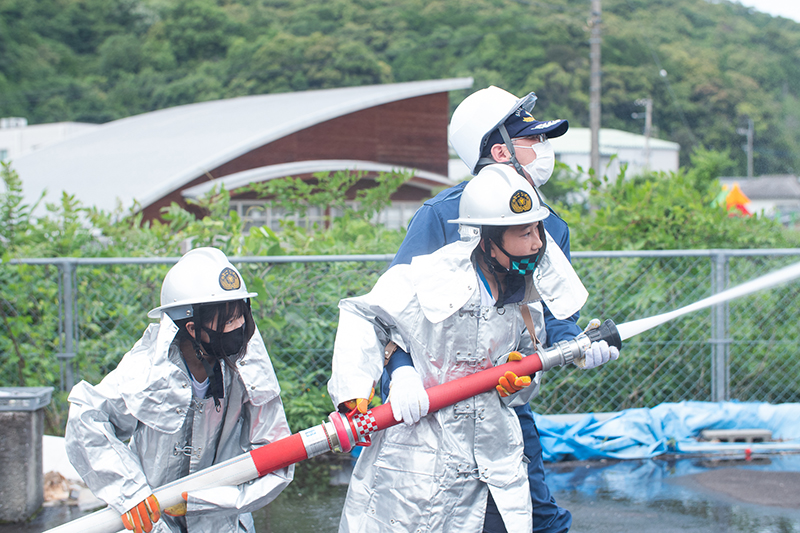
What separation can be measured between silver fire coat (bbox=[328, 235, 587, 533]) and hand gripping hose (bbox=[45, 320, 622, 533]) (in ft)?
0.25

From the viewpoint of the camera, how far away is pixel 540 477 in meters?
2.52

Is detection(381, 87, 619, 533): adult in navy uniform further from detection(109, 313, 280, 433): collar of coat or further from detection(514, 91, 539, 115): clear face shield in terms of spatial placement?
detection(109, 313, 280, 433): collar of coat

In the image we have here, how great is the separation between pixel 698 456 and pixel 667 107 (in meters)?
66.3

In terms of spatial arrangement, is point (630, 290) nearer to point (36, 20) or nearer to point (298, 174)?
point (298, 174)

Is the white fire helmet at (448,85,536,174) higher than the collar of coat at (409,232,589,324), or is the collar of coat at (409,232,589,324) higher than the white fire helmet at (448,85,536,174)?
the white fire helmet at (448,85,536,174)

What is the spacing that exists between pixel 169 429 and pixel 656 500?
121 inches

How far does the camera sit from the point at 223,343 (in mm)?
2268

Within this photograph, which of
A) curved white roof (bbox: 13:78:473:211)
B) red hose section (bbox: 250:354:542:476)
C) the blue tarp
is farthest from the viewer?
curved white roof (bbox: 13:78:473:211)

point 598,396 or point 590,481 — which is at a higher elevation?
point 598,396

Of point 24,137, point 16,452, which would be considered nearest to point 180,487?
point 16,452

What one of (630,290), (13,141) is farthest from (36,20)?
(630,290)

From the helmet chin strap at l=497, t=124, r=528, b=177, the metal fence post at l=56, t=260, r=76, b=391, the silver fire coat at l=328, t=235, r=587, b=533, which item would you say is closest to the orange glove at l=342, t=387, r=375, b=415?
the silver fire coat at l=328, t=235, r=587, b=533

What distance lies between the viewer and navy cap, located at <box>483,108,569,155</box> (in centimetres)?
274

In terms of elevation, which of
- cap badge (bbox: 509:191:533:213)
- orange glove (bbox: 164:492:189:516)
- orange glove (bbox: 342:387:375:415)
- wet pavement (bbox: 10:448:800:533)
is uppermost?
cap badge (bbox: 509:191:533:213)
